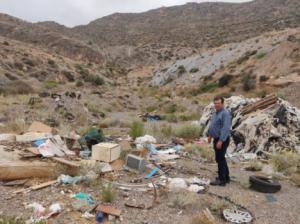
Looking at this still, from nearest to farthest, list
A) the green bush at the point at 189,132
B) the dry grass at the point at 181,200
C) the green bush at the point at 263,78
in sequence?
the dry grass at the point at 181,200, the green bush at the point at 189,132, the green bush at the point at 263,78

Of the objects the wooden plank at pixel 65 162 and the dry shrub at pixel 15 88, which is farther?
the dry shrub at pixel 15 88

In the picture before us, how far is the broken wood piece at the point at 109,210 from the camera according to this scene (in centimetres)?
542

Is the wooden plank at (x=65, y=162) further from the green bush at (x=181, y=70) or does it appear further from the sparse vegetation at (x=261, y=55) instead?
the green bush at (x=181, y=70)

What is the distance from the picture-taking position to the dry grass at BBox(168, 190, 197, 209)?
234 inches

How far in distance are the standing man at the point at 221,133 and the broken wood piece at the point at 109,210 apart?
2430 millimetres

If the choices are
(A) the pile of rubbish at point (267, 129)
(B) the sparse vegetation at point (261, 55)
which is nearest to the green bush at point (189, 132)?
(A) the pile of rubbish at point (267, 129)

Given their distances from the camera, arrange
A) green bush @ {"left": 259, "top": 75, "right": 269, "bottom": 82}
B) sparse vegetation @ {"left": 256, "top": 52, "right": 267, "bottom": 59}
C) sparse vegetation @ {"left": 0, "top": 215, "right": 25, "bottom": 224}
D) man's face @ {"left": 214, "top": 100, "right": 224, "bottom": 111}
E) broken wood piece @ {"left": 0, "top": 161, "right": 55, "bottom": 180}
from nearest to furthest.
Answer: sparse vegetation @ {"left": 0, "top": 215, "right": 25, "bottom": 224}, broken wood piece @ {"left": 0, "top": 161, "right": 55, "bottom": 180}, man's face @ {"left": 214, "top": 100, "right": 224, "bottom": 111}, green bush @ {"left": 259, "top": 75, "right": 269, "bottom": 82}, sparse vegetation @ {"left": 256, "top": 52, "right": 267, "bottom": 59}

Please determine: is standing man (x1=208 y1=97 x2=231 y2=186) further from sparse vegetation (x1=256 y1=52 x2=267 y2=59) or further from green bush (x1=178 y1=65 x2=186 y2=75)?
green bush (x1=178 y1=65 x2=186 y2=75)

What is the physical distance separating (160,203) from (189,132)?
775cm

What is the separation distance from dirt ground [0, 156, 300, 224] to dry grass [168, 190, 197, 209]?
51 mm

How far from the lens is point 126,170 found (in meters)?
7.60

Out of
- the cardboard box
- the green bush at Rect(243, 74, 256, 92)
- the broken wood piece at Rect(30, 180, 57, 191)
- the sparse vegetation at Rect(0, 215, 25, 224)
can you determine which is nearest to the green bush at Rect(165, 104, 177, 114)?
the green bush at Rect(243, 74, 256, 92)

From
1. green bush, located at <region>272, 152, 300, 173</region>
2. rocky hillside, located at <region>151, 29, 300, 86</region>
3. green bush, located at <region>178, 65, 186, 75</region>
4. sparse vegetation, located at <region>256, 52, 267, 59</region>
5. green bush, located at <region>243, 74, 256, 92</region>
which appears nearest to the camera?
green bush, located at <region>272, 152, 300, 173</region>

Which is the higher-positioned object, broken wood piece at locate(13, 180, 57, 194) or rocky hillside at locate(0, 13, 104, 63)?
rocky hillside at locate(0, 13, 104, 63)
